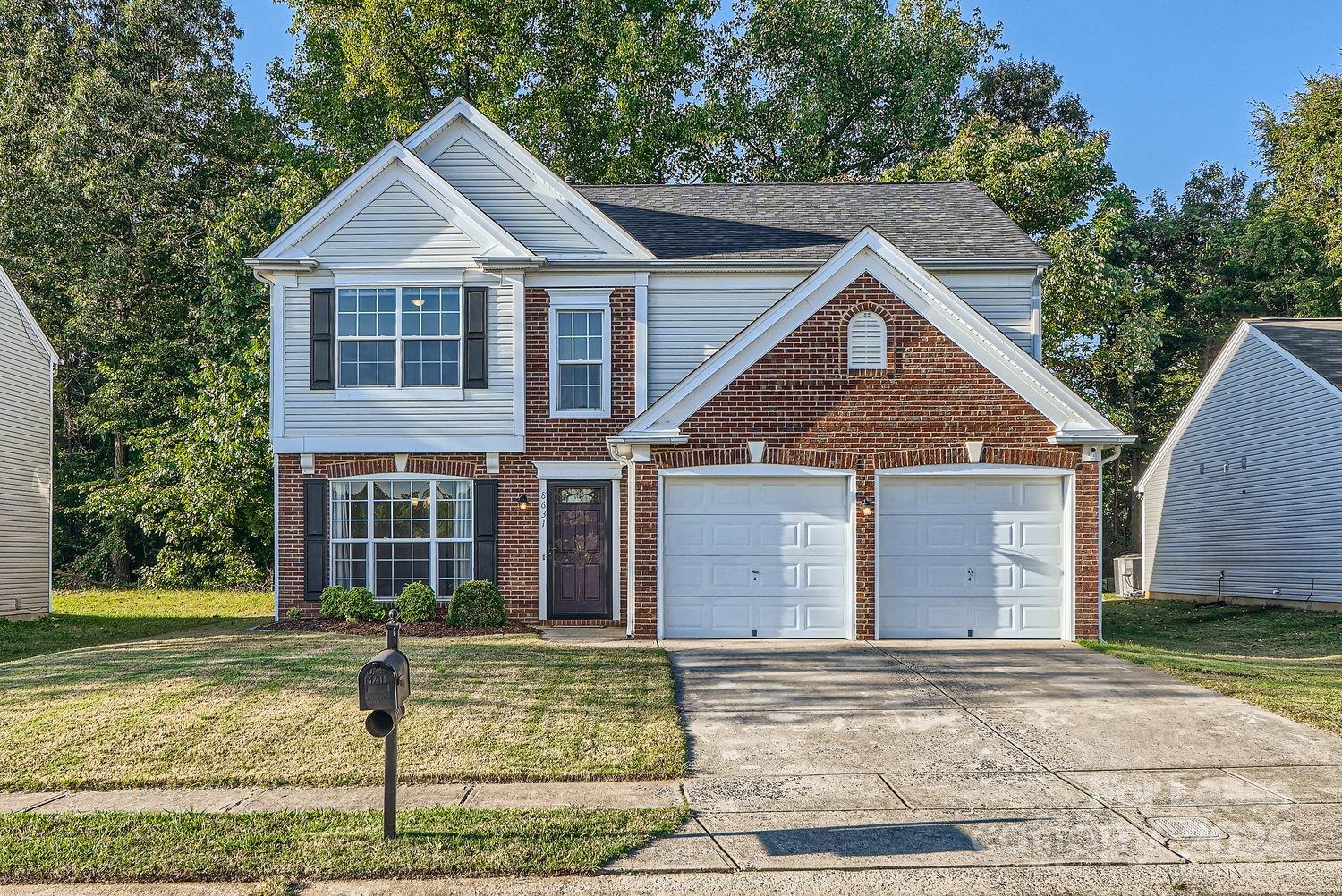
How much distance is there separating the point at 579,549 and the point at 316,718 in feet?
25.1

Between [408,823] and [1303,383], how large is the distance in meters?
20.0

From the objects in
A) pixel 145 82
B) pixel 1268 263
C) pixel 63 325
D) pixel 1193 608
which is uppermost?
pixel 145 82

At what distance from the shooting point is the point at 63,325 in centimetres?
2936

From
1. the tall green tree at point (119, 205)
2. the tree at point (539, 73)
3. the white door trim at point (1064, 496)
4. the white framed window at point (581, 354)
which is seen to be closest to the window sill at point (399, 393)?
the white framed window at point (581, 354)

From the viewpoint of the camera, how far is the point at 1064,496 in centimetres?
1429

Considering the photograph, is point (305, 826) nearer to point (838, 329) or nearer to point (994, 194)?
point (838, 329)

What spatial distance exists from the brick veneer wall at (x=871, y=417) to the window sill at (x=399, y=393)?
415cm

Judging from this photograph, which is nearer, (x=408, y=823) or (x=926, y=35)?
(x=408, y=823)

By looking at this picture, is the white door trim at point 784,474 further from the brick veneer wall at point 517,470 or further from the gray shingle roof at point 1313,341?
the gray shingle roof at point 1313,341

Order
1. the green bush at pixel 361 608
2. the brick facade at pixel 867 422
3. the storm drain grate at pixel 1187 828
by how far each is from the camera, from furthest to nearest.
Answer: the green bush at pixel 361 608, the brick facade at pixel 867 422, the storm drain grate at pixel 1187 828

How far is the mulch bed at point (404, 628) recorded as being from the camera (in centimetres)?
1532

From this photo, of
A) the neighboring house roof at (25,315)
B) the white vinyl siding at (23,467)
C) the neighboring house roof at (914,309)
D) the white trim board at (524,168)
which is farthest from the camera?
the neighboring house roof at (25,315)

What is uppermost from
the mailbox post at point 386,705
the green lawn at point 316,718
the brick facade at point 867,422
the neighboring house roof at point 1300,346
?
the neighboring house roof at point 1300,346

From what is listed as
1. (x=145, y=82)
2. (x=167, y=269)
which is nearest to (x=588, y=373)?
(x=167, y=269)
